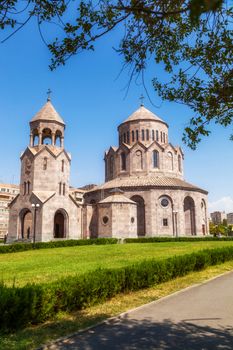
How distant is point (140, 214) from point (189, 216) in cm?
783

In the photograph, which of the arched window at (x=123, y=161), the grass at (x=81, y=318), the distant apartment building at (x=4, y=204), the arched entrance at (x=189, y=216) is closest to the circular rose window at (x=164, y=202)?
the arched entrance at (x=189, y=216)

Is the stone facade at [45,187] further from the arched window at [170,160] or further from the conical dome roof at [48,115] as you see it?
the arched window at [170,160]

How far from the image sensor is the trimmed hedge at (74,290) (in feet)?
20.5

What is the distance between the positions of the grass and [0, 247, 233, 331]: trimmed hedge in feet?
0.68

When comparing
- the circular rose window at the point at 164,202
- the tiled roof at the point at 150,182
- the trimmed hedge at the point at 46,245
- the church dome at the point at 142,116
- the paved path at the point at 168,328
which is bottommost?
the paved path at the point at 168,328

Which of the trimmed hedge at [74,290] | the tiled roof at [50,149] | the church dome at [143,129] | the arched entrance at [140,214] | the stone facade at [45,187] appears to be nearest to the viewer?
the trimmed hedge at [74,290]

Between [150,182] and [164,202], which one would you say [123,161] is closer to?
[150,182]

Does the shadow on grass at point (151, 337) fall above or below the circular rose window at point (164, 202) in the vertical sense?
below

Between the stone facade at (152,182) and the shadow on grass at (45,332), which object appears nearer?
the shadow on grass at (45,332)

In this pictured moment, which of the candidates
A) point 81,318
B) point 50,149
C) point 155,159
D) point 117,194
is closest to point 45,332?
point 81,318

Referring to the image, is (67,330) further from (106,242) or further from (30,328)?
(106,242)

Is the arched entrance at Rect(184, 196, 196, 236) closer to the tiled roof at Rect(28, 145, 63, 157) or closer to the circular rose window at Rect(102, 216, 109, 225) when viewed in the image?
the circular rose window at Rect(102, 216, 109, 225)

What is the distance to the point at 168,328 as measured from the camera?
21.3ft

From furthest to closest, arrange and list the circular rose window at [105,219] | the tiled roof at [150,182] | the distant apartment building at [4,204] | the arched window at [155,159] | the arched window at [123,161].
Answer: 1. the distant apartment building at [4,204]
2. the arched window at [123,161]
3. the arched window at [155,159]
4. the tiled roof at [150,182]
5. the circular rose window at [105,219]
